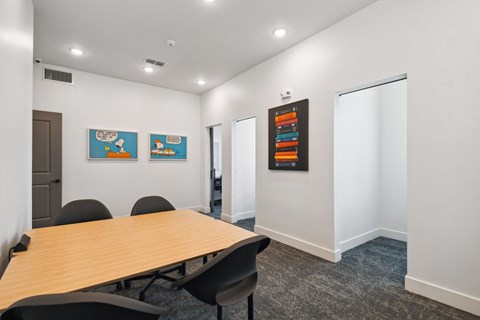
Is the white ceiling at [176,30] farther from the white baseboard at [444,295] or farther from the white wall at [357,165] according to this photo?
the white baseboard at [444,295]

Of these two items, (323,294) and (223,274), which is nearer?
(223,274)

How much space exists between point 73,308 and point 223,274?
0.71m

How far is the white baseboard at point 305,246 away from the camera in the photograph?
2855 millimetres

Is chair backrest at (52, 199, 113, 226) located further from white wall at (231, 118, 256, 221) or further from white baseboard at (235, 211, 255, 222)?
white baseboard at (235, 211, 255, 222)

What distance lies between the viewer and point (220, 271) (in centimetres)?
124

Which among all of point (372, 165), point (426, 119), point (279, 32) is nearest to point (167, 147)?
point (279, 32)

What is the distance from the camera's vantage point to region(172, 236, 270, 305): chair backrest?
4.00 feet

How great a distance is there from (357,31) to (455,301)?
2.80 metres

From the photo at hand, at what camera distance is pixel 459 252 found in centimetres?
192

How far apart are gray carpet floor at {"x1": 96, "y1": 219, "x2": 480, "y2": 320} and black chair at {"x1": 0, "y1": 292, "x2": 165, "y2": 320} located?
4.09 feet

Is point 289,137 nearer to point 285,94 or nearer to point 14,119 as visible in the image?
point 285,94

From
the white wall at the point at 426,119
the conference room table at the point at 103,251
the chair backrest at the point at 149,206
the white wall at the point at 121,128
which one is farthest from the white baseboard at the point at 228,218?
the conference room table at the point at 103,251

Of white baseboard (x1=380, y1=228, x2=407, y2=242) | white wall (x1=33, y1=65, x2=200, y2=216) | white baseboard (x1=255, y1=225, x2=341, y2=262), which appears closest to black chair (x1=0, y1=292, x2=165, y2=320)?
white baseboard (x1=255, y1=225, x2=341, y2=262)

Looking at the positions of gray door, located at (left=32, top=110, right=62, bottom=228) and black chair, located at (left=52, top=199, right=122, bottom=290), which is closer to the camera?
black chair, located at (left=52, top=199, right=122, bottom=290)
